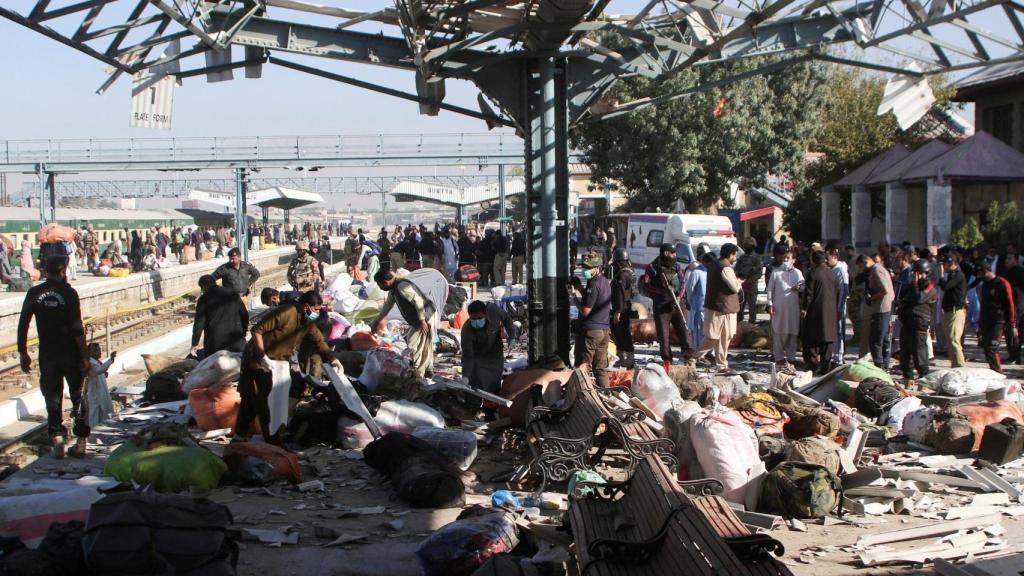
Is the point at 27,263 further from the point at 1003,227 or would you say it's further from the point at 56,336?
the point at 1003,227

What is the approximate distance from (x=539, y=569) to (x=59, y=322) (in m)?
5.06

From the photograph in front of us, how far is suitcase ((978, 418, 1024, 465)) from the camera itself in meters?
7.93

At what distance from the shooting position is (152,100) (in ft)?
38.0

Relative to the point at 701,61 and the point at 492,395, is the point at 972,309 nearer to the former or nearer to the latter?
the point at 701,61

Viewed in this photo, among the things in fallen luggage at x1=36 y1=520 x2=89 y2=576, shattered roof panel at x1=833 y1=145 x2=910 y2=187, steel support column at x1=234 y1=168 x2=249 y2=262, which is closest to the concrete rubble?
fallen luggage at x1=36 y1=520 x2=89 y2=576

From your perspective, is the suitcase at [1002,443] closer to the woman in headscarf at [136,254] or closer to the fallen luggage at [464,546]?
the fallen luggage at [464,546]

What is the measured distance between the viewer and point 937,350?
14.3 m

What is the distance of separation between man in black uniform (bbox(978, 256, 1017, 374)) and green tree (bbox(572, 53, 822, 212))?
20666mm

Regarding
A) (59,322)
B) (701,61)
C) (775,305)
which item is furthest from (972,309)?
(59,322)

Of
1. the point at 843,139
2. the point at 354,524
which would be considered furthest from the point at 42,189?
the point at 354,524

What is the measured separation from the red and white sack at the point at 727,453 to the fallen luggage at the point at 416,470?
1718 millimetres

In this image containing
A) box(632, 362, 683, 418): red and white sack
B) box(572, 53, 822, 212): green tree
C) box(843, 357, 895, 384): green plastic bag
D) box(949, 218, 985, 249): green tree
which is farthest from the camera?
box(572, 53, 822, 212): green tree

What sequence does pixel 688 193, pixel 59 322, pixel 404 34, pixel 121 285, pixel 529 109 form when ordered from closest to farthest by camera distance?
pixel 59 322 < pixel 404 34 < pixel 529 109 < pixel 121 285 < pixel 688 193

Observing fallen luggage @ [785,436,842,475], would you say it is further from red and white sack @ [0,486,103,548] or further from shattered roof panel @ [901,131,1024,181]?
shattered roof panel @ [901,131,1024,181]
